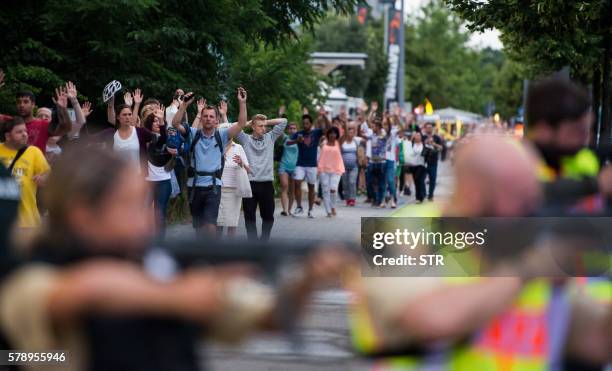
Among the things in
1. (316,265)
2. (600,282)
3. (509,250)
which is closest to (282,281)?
(316,265)

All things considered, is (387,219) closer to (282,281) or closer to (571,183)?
(571,183)

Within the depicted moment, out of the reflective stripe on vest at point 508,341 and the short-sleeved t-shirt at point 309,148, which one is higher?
the reflective stripe on vest at point 508,341

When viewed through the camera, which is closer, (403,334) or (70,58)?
(403,334)

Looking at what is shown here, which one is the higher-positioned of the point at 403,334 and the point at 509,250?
the point at 509,250

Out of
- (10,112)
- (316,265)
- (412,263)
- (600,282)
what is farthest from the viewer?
(10,112)

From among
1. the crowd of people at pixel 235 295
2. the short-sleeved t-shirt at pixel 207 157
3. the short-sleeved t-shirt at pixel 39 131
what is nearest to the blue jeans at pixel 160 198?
the short-sleeved t-shirt at pixel 207 157

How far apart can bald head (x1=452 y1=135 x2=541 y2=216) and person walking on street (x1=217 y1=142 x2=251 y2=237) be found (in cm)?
1085

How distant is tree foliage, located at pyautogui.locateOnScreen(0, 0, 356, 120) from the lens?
57.1ft

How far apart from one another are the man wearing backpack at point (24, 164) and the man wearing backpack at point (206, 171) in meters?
5.02

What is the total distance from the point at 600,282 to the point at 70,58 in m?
15.0

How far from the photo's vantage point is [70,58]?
18.4 metres

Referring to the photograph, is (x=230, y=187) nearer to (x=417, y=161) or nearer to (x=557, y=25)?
(x=557, y=25)

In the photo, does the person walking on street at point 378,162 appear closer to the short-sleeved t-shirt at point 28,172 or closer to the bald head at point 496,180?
the short-sleeved t-shirt at point 28,172

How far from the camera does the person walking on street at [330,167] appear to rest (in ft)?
71.4
